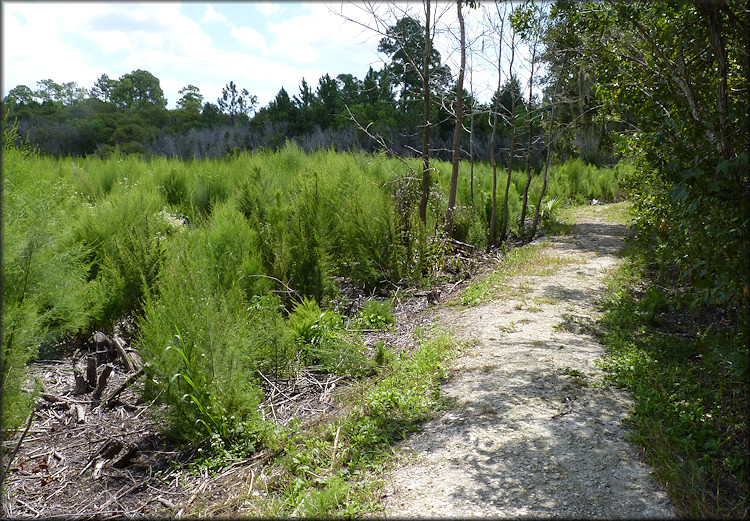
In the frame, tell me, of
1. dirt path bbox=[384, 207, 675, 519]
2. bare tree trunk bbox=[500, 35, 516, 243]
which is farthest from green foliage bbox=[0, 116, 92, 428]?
bare tree trunk bbox=[500, 35, 516, 243]

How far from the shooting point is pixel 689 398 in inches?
133

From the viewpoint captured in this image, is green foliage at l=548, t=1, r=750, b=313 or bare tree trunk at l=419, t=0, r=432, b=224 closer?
green foliage at l=548, t=1, r=750, b=313

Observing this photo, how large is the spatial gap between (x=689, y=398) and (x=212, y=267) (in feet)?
12.4

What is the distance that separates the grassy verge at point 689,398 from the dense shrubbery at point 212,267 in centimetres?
198

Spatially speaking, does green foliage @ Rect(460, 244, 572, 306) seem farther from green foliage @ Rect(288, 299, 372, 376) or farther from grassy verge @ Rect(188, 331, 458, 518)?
grassy verge @ Rect(188, 331, 458, 518)

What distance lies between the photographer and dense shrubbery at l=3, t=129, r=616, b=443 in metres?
3.17

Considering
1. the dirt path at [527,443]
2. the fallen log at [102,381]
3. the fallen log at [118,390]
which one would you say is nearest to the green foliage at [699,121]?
the dirt path at [527,443]

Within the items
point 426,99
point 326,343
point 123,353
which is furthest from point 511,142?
point 123,353

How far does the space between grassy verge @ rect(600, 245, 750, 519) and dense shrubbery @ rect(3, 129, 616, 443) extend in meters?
1.98

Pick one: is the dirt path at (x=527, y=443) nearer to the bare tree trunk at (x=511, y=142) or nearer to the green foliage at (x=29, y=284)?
the green foliage at (x=29, y=284)

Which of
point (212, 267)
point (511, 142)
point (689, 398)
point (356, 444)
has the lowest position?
point (356, 444)

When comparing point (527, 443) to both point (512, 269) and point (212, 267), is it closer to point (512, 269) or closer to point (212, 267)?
point (212, 267)

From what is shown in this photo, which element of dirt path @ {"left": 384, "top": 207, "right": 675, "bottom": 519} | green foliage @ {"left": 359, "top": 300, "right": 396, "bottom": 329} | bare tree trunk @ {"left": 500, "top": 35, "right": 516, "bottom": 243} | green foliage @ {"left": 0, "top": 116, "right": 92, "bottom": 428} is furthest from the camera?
bare tree trunk @ {"left": 500, "top": 35, "right": 516, "bottom": 243}

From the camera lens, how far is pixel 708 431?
2910 mm
